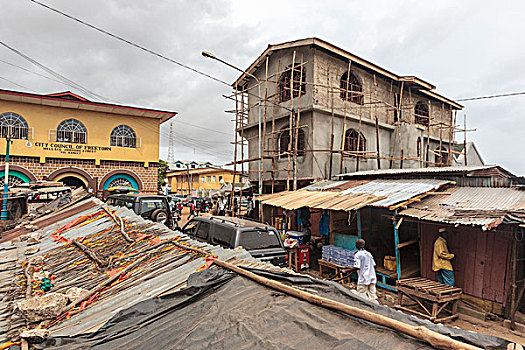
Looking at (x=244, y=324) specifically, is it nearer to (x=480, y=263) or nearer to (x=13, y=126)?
(x=480, y=263)

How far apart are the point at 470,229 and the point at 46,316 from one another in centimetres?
922

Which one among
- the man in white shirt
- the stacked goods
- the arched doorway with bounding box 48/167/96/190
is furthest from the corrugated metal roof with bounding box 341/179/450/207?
the arched doorway with bounding box 48/167/96/190

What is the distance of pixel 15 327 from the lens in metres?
3.22

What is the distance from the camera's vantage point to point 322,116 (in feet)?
51.5

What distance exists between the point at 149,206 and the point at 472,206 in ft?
36.3

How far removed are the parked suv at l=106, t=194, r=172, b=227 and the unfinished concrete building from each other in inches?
192

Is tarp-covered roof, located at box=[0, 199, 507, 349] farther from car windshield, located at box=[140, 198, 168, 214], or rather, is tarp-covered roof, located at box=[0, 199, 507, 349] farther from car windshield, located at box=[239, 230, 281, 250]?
car windshield, located at box=[140, 198, 168, 214]

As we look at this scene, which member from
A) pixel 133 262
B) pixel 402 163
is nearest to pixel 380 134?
pixel 402 163

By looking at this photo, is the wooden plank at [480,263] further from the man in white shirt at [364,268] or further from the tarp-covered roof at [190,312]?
the tarp-covered roof at [190,312]

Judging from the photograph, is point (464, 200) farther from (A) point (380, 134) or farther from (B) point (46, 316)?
(A) point (380, 134)

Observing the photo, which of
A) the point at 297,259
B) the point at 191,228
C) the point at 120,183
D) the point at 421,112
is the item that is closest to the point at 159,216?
the point at 191,228

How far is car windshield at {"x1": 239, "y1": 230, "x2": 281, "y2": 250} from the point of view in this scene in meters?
7.60

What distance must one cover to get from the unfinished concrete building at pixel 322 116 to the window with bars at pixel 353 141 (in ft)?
0.19

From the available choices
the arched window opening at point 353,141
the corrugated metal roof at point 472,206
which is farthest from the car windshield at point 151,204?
the arched window opening at point 353,141
